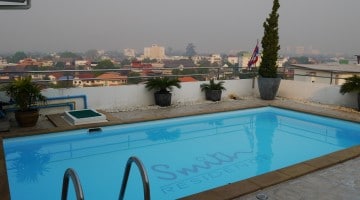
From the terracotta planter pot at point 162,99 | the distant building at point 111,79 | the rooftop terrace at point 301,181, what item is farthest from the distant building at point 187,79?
the rooftop terrace at point 301,181

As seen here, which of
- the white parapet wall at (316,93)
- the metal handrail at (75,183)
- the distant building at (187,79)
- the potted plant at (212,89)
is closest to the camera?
the metal handrail at (75,183)

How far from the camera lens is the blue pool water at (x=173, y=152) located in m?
4.05

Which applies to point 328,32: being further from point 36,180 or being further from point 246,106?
point 36,180

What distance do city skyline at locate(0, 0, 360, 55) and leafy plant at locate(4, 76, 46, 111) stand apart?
155 inches

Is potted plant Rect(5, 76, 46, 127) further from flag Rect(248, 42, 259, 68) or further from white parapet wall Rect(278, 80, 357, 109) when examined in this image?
white parapet wall Rect(278, 80, 357, 109)

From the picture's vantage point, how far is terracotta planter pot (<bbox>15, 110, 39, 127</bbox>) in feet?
19.1

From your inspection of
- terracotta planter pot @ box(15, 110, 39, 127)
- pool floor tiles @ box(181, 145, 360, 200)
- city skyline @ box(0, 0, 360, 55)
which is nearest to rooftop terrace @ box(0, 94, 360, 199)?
pool floor tiles @ box(181, 145, 360, 200)

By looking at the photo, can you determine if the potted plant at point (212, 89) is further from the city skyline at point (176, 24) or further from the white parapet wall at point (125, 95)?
the city skyline at point (176, 24)

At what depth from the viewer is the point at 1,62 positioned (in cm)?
638

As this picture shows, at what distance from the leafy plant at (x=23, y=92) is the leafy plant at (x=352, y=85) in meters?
7.37

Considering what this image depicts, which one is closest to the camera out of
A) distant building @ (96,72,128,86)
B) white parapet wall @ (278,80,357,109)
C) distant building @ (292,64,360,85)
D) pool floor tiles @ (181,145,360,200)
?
pool floor tiles @ (181,145,360,200)

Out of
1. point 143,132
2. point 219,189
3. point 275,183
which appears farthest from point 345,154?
point 143,132

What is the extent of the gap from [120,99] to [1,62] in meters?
2.77

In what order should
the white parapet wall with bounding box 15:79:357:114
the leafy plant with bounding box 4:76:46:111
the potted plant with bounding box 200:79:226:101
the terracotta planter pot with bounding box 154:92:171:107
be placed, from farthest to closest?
the potted plant with bounding box 200:79:226:101 → the terracotta planter pot with bounding box 154:92:171:107 → the white parapet wall with bounding box 15:79:357:114 → the leafy plant with bounding box 4:76:46:111
